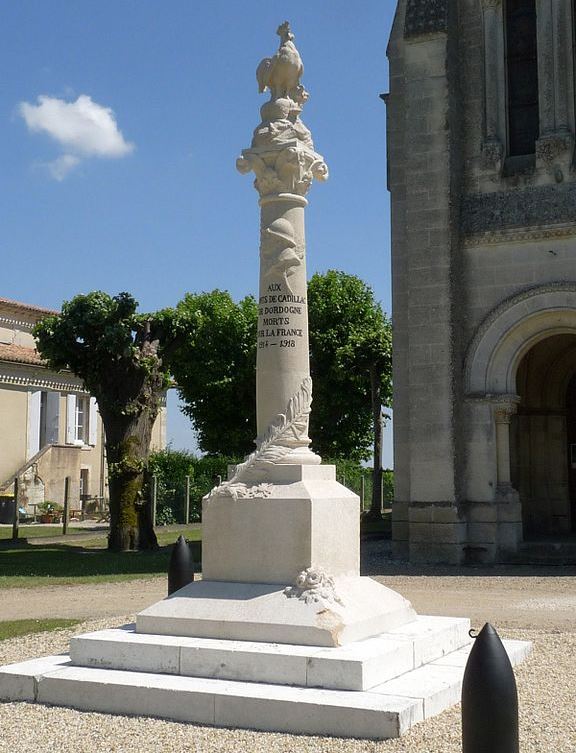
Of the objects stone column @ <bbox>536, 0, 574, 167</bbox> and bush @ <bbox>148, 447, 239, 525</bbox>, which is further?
bush @ <bbox>148, 447, 239, 525</bbox>

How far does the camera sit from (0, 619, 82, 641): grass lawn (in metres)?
10.6

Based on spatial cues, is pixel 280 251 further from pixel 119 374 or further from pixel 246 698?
pixel 119 374

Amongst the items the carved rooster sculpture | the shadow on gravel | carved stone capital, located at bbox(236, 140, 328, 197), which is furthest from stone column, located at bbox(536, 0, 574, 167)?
carved stone capital, located at bbox(236, 140, 328, 197)

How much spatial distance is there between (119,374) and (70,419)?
17.0 meters

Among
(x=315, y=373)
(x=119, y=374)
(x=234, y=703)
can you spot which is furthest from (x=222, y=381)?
(x=234, y=703)

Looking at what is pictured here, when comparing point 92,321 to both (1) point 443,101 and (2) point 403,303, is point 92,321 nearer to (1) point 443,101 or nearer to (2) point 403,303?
(2) point 403,303

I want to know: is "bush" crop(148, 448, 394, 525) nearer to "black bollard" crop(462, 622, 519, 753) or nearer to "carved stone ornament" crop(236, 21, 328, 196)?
"carved stone ornament" crop(236, 21, 328, 196)

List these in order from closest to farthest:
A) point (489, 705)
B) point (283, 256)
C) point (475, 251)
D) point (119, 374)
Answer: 1. point (489, 705)
2. point (283, 256)
3. point (475, 251)
4. point (119, 374)

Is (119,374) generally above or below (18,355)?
below

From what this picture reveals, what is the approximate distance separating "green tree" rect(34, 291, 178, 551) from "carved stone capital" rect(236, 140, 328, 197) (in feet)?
41.1

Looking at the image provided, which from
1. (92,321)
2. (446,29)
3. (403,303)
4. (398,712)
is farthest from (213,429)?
(398,712)

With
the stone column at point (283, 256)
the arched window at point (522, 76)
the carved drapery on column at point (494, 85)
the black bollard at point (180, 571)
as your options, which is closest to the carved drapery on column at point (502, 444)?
the carved drapery on column at point (494, 85)

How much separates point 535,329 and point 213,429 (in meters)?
21.6

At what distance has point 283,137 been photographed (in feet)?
28.9
